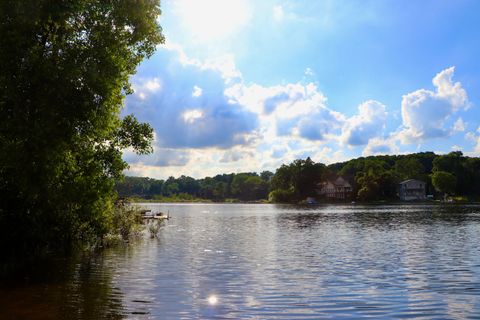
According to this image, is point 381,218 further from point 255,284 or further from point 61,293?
point 61,293

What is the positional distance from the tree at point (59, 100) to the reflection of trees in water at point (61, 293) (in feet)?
9.66

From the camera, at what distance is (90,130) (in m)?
24.1

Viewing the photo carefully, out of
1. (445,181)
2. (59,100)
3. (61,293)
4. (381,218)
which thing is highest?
(445,181)

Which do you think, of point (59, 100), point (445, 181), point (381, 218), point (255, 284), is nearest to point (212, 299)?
point (255, 284)

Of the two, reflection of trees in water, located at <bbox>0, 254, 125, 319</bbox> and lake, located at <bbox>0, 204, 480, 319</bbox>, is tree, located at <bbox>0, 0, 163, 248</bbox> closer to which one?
reflection of trees in water, located at <bbox>0, 254, 125, 319</bbox>

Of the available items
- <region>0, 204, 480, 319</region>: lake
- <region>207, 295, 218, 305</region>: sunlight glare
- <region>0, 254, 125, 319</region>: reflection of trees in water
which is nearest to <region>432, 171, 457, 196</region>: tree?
<region>0, 204, 480, 319</region>: lake

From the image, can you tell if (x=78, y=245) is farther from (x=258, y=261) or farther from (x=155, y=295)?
(x=155, y=295)

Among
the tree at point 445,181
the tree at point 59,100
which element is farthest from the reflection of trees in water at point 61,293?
the tree at point 445,181

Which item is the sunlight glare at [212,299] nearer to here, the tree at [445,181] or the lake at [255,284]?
the lake at [255,284]

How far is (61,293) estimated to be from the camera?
61.7 feet

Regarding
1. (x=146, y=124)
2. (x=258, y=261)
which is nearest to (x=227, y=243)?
(x=258, y=261)

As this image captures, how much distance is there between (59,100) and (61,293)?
914 centimetres

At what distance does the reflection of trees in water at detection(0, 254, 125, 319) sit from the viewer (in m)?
15.6

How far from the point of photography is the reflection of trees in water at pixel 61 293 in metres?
15.6
